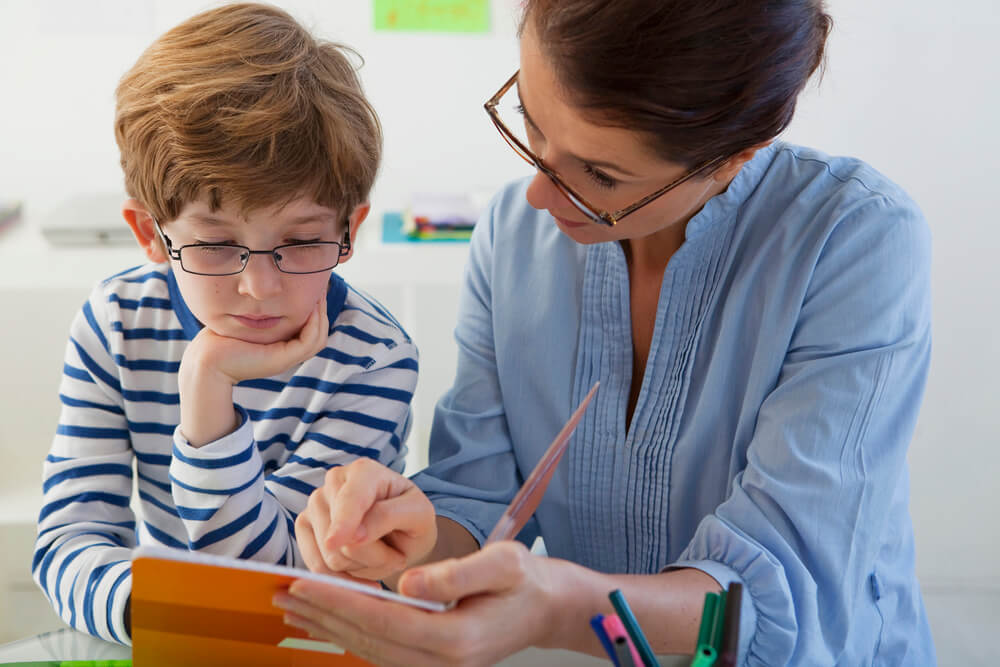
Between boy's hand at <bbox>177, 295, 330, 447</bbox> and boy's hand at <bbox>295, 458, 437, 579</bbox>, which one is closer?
boy's hand at <bbox>295, 458, 437, 579</bbox>

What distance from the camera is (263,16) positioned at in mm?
989

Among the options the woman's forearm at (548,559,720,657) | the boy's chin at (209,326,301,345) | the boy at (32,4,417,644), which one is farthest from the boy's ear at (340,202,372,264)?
the woman's forearm at (548,559,720,657)

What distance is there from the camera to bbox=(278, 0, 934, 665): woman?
0.74 metres

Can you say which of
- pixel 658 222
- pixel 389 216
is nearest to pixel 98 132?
pixel 389 216

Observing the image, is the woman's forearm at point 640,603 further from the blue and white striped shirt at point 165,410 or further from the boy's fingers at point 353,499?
the blue and white striped shirt at point 165,410

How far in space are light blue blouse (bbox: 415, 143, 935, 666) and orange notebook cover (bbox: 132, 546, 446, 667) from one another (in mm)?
364

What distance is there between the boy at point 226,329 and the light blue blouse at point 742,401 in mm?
136

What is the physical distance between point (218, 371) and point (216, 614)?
352mm

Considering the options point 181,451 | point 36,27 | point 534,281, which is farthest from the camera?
point 36,27

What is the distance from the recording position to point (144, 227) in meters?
0.99

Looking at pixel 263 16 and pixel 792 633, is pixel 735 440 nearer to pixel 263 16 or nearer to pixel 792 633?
pixel 792 633

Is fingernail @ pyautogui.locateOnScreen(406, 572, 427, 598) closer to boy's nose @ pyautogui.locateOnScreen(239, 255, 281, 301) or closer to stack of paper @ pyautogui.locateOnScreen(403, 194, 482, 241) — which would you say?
boy's nose @ pyautogui.locateOnScreen(239, 255, 281, 301)

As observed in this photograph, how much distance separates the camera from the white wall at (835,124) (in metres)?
1.74

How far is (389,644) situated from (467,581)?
0.07 m
